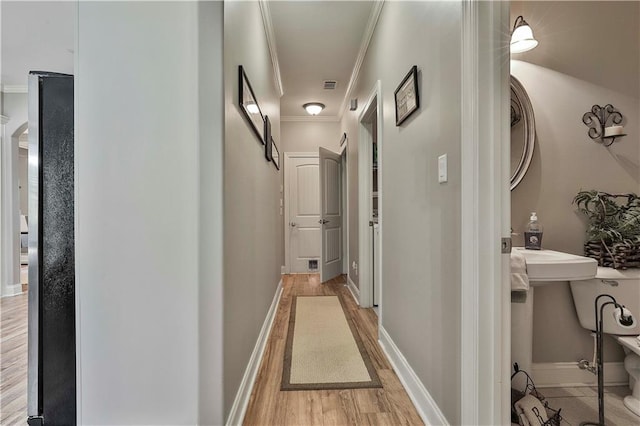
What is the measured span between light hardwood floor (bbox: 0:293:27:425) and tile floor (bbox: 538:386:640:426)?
275cm

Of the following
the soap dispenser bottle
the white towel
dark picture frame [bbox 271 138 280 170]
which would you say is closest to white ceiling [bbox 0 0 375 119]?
dark picture frame [bbox 271 138 280 170]

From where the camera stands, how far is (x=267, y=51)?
9.27ft

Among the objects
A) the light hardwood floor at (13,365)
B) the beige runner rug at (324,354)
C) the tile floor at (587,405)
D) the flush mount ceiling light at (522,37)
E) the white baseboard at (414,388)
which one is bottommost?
the tile floor at (587,405)

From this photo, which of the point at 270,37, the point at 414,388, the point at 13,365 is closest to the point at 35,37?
the point at 270,37

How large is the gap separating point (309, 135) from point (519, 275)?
4406mm

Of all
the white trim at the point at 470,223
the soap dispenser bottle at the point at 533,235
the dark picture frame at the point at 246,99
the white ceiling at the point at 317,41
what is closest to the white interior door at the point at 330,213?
the white ceiling at the point at 317,41

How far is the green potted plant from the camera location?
1.68 m

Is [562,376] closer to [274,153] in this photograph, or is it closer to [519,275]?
[519,275]

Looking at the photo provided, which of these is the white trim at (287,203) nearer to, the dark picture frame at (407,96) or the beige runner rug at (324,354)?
the beige runner rug at (324,354)

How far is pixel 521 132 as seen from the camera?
6.11ft

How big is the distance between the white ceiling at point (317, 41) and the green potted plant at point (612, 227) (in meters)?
2.11

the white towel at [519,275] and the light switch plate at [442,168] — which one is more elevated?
the light switch plate at [442,168]

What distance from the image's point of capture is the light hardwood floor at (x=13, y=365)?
1.57 m

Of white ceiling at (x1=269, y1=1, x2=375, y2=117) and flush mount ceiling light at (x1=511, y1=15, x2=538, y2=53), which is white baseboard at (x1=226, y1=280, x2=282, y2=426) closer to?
flush mount ceiling light at (x1=511, y1=15, x2=538, y2=53)
